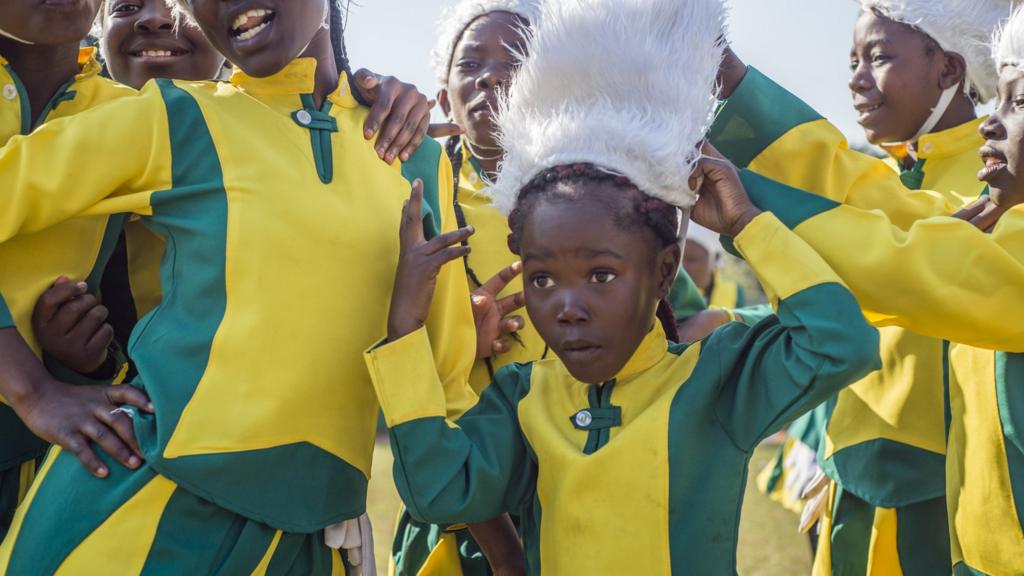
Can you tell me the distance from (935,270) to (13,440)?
1986 millimetres

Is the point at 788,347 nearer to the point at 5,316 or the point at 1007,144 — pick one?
the point at 1007,144

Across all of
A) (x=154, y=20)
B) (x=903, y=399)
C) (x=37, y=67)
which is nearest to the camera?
(x=37, y=67)

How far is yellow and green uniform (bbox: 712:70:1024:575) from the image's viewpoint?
2.24 m

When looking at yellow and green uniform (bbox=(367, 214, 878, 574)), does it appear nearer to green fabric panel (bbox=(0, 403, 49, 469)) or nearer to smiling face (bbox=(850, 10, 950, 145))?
green fabric panel (bbox=(0, 403, 49, 469))

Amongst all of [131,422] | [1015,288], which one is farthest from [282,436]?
[1015,288]

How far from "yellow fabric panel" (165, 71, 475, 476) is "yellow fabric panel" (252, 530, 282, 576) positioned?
0.19 meters

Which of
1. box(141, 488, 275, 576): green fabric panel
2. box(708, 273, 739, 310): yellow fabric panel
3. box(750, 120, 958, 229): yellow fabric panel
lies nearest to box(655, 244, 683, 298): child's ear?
box(750, 120, 958, 229): yellow fabric panel

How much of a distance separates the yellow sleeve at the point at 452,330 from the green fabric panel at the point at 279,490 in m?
0.34

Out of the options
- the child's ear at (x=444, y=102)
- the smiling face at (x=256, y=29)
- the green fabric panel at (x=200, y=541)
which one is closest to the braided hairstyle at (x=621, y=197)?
the smiling face at (x=256, y=29)

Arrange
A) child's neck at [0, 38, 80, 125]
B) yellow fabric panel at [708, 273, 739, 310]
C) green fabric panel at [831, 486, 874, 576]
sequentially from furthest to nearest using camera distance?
yellow fabric panel at [708, 273, 739, 310]
green fabric panel at [831, 486, 874, 576]
child's neck at [0, 38, 80, 125]

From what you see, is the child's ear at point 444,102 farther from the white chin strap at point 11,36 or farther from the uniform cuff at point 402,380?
the uniform cuff at point 402,380

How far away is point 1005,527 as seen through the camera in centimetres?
249

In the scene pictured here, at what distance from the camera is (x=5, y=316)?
2.21 metres

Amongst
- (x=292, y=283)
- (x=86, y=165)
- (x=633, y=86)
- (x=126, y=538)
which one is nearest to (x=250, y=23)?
(x=86, y=165)
